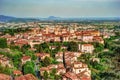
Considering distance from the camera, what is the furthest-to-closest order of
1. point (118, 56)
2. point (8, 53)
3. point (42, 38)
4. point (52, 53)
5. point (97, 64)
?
point (42, 38), point (52, 53), point (8, 53), point (97, 64), point (118, 56)

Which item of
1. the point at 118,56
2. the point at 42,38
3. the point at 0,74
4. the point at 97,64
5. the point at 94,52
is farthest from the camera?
the point at 42,38

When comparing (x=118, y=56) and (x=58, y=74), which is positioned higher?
(x=118, y=56)

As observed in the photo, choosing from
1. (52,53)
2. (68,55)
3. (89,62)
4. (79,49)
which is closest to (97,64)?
(89,62)

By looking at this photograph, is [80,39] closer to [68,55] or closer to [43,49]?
[43,49]

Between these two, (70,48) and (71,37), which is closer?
(70,48)

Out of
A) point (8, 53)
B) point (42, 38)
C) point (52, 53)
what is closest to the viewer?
point (8, 53)

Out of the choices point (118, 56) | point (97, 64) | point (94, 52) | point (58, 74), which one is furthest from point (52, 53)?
point (118, 56)

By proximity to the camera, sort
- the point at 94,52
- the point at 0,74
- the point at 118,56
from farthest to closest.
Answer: the point at 94,52
the point at 118,56
the point at 0,74

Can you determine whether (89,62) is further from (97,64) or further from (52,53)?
(52,53)

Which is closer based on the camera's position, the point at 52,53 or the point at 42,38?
the point at 52,53
